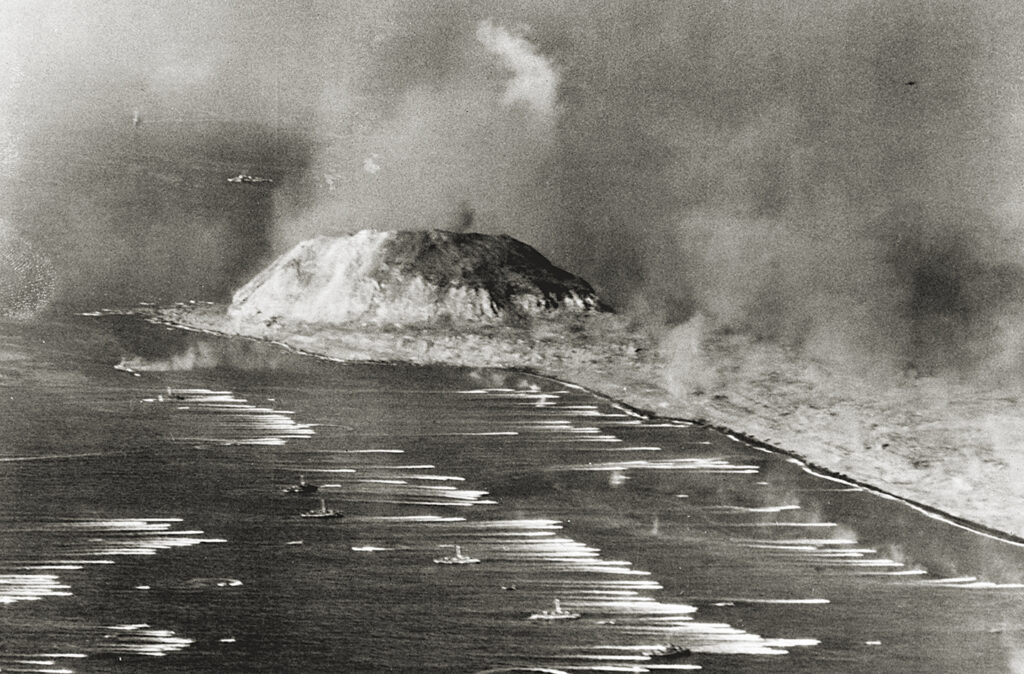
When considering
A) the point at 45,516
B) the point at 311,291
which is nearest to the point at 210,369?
the point at 311,291

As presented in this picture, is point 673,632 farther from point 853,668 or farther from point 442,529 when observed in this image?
point 442,529

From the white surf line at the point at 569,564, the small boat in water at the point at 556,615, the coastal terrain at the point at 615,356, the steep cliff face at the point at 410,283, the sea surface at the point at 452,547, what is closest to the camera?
the sea surface at the point at 452,547

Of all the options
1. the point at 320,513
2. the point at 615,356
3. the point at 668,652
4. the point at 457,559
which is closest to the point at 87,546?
the point at 320,513

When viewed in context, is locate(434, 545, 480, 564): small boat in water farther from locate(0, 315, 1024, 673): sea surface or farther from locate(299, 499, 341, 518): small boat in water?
locate(299, 499, 341, 518): small boat in water

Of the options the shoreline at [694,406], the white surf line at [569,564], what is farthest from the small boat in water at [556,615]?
the shoreline at [694,406]

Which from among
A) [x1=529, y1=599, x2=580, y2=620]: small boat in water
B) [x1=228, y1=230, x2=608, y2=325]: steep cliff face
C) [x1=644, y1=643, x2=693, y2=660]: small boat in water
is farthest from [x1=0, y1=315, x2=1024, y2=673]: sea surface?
[x1=228, y1=230, x2=608, y2=325]: steep cliff face

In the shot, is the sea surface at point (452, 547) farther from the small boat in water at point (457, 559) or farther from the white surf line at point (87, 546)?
the small boat in water at point (457, 559)
